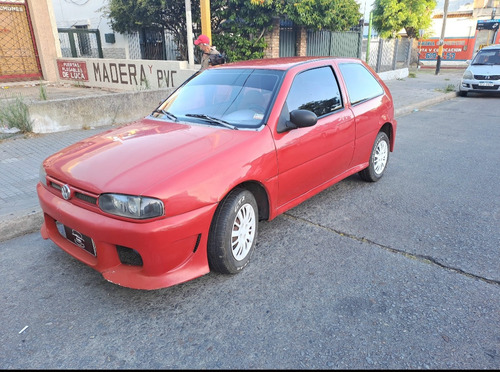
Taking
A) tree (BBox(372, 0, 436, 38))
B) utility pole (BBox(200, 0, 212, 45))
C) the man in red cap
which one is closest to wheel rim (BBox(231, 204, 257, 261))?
the man in red cap

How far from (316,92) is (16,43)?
1426 cm

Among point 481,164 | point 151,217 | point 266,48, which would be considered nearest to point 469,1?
point 266,48

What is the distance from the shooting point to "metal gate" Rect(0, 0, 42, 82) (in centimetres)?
1357

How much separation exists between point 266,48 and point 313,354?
Answer: 1228 cm

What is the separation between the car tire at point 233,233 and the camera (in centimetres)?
290

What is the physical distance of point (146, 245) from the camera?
2.54 m

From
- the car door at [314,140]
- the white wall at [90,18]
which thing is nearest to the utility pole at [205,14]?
the car door at [314,140]

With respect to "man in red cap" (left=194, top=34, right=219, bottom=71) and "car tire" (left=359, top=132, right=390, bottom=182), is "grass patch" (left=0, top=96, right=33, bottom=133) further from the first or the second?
"car tire" (left=359, top=132, right=390, bottom=182)

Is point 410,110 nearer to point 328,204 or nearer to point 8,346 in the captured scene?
point 328,204

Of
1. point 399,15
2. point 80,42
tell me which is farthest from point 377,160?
point 399,15

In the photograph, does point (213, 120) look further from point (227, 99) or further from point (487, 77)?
point (487, 77)

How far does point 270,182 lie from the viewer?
3.34m

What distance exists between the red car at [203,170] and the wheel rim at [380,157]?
0.71m

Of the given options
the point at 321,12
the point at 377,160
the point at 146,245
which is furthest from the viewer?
the point at 321,12
